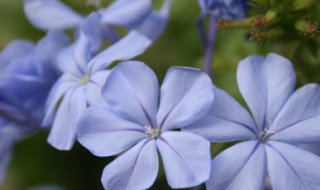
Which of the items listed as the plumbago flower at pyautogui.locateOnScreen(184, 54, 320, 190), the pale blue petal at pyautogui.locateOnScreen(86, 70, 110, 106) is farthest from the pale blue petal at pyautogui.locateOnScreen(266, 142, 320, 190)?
the pale blue petal at pyautogui.locateOnScreen(86, 70, 110, 106)

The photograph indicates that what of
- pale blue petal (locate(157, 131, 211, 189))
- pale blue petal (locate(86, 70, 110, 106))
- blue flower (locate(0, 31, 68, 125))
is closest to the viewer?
pale blue petal (locate(157, 131, 211, 189))

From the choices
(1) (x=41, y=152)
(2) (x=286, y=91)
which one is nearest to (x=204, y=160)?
(2) (x=286, y=91)

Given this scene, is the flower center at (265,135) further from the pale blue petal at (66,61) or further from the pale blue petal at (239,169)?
the pale blue petal at (66,61)

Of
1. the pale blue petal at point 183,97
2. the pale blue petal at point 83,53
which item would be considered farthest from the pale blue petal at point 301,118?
the pale blue petal at point 83,53

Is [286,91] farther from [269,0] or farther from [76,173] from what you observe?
[76,173]

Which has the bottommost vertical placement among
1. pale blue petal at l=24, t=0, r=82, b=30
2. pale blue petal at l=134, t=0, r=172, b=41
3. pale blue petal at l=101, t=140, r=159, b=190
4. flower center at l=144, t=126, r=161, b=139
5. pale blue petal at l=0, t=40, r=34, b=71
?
pale blue petal at l=101, t=140, r=159, b=190

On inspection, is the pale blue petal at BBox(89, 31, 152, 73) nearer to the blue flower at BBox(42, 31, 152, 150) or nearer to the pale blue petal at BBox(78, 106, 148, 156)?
the blue flower at BBox(42, 31, 152, 150)

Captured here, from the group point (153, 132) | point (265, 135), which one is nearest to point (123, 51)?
point (153, 132)
